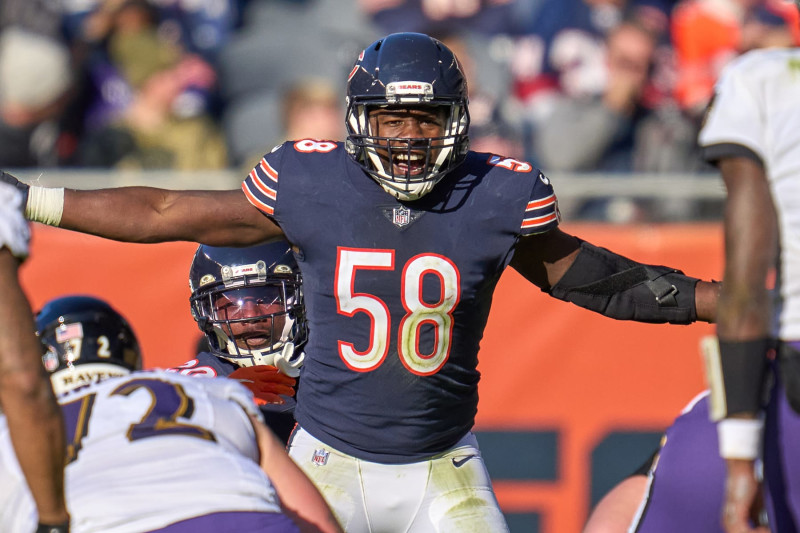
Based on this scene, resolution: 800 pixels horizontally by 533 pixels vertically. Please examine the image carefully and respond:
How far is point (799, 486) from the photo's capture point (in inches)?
96.7

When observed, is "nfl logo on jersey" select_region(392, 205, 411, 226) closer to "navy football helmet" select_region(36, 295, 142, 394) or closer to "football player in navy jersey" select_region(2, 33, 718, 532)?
"football player in navy jersey" select_region(2, 33, 718, 532)

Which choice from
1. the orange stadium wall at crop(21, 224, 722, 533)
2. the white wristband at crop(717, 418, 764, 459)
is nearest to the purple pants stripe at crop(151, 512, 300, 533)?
the white wristband at crop(717, 418, 764, 459)

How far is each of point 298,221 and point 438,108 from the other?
0.50 meters

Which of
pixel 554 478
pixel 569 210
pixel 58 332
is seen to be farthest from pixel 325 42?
pixel 58 332

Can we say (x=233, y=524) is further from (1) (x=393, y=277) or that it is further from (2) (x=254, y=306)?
(2) (x=254, y=306)

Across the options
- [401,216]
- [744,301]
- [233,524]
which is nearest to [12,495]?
[233,524]

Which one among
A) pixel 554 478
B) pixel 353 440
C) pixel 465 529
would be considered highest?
pixel 353 440

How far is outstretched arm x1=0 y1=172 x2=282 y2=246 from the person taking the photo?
3168 mm

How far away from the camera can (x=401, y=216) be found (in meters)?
3.19

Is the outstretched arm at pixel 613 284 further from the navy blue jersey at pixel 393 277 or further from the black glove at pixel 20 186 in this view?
the black glove at pixel 20 186

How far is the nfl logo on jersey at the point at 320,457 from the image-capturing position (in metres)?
3.23

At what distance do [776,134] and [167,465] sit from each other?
1425mm

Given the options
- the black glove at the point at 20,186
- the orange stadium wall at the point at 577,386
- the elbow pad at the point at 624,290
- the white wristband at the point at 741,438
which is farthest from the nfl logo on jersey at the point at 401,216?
the orange stadium wall at the point at 577,386

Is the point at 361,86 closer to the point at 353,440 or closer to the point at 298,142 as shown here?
the point at 298,142
